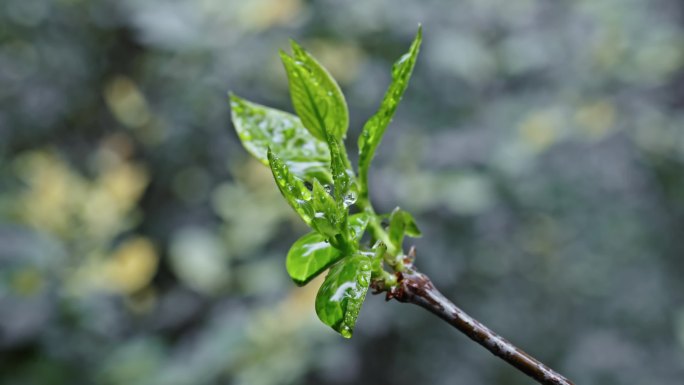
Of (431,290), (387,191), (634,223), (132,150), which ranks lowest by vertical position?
(634,223)

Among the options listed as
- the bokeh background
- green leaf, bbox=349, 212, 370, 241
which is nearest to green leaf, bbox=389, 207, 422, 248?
green leaf, bbox=349, 212, 370, 241

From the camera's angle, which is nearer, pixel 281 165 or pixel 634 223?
pixel 281 165

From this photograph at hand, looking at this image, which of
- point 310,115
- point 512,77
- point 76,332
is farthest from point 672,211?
point 310,115

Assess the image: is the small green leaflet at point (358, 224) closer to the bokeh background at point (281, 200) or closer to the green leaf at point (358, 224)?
the green leaf at point (358, 224)

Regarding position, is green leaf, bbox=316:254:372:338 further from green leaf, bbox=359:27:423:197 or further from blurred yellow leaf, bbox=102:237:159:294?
blurred yellow leaf, bbox=102:237:159:294

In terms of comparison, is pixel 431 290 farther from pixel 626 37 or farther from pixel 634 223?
pixel 634 223

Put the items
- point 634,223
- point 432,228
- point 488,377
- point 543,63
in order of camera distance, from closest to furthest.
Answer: point 432,228 → point 543,63 → point 488,377 → point 634,223
